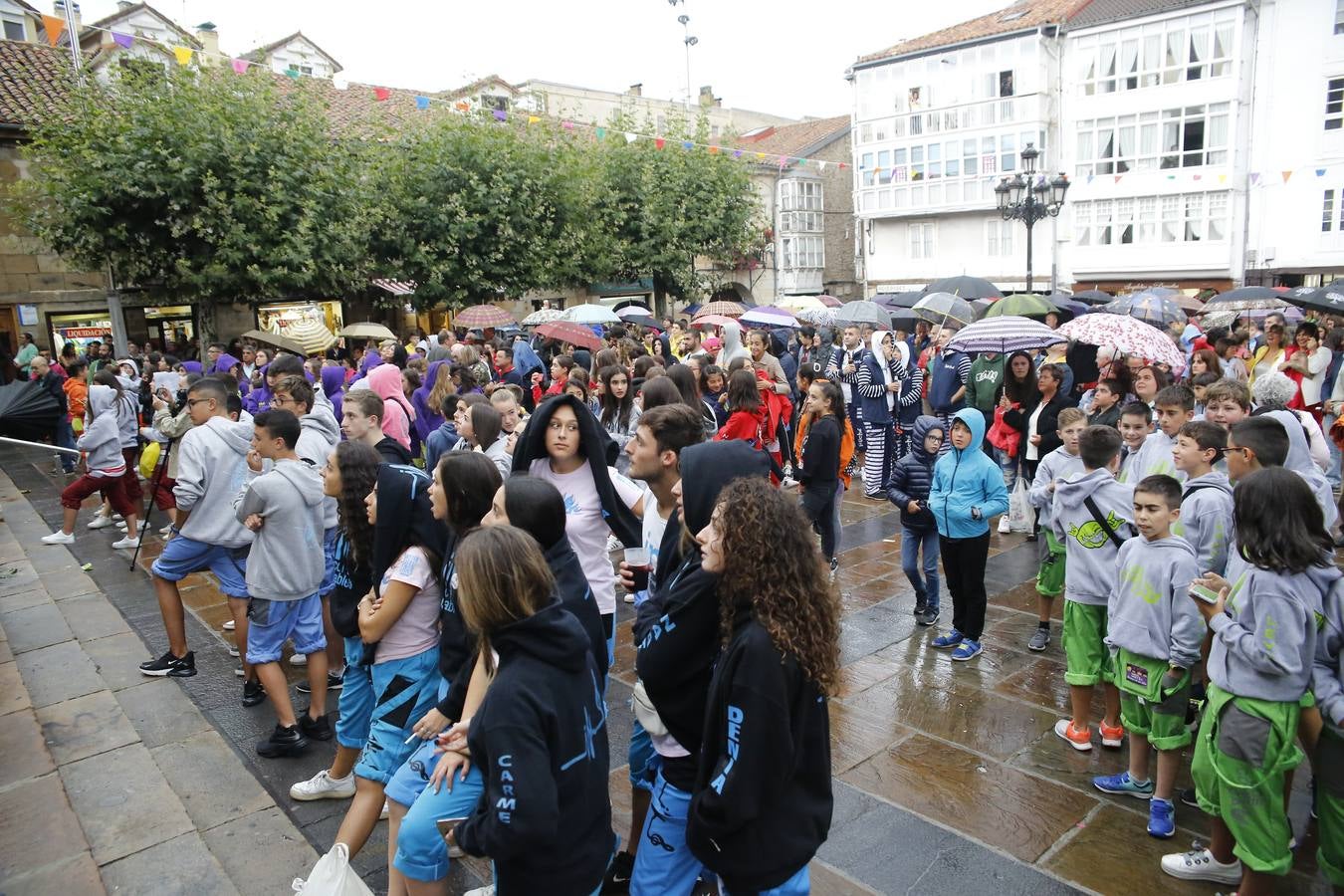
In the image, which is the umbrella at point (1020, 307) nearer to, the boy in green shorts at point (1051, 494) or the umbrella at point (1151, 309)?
the umbrella at point (1151, 309)

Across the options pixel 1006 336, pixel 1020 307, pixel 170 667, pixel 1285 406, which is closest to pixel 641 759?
pixel 170 667

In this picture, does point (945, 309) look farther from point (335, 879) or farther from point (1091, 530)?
point (335, 879)

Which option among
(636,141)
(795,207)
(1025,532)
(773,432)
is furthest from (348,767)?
(795,207)

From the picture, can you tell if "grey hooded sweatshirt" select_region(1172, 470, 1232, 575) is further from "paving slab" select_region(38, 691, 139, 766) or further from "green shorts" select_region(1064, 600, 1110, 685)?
"paving slab" select_region(38, 691, 139, 766)

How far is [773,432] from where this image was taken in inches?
275

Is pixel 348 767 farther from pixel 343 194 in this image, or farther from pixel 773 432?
pixel 343 194

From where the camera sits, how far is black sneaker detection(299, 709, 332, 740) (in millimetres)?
4387

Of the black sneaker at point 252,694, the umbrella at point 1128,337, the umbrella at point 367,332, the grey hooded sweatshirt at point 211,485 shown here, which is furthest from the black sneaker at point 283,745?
the umbrella at point 367,332

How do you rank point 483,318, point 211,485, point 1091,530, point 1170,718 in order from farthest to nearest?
point 483,318 → point 211,485 → point 1091,530 → point 1170,718

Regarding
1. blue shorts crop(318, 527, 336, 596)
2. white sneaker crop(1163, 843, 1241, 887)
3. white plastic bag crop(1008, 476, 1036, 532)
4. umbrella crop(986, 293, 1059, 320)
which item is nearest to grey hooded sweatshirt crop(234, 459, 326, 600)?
blue shorts crop(318, 527, 336, 596)

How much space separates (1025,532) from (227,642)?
672 centimetres

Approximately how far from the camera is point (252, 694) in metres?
4.82

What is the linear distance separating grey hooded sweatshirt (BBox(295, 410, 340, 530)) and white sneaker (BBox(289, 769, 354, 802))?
1704mm

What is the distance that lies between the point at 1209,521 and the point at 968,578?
1492 mm
